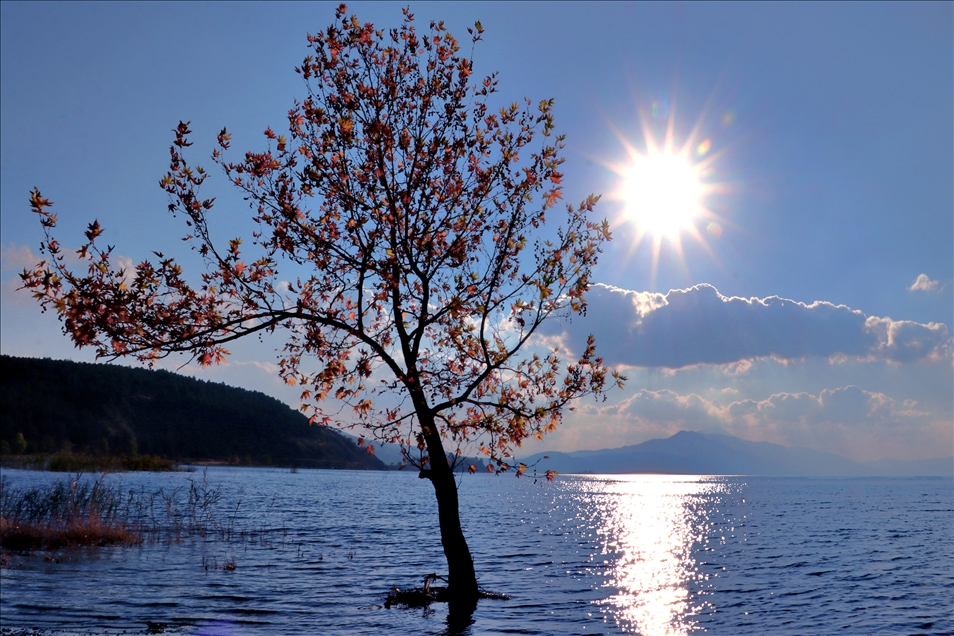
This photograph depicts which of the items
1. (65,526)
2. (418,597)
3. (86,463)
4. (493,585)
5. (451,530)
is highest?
(451,530)

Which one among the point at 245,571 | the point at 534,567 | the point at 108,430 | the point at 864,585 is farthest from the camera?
the point at 108,430

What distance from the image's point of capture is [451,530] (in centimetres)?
1908

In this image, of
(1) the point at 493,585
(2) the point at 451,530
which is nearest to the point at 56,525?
(1) the point at 493,585

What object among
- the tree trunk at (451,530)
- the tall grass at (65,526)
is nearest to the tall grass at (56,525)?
the tall grass at (65,526)

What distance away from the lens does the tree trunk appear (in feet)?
61.2

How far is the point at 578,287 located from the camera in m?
17.1

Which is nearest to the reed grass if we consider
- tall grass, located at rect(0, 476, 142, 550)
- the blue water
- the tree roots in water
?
the blue water

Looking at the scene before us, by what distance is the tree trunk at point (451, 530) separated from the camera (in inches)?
734

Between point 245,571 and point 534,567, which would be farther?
point 534,567

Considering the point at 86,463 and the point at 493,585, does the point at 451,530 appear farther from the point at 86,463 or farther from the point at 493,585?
the point at 86,463

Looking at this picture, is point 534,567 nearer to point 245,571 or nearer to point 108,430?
point 245,571

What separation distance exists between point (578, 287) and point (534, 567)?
2034 cm

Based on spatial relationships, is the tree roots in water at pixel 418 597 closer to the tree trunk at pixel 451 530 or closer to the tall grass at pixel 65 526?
the tree trunk at pixel 451 530

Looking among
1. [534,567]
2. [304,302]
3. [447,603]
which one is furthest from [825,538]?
[304,302]
